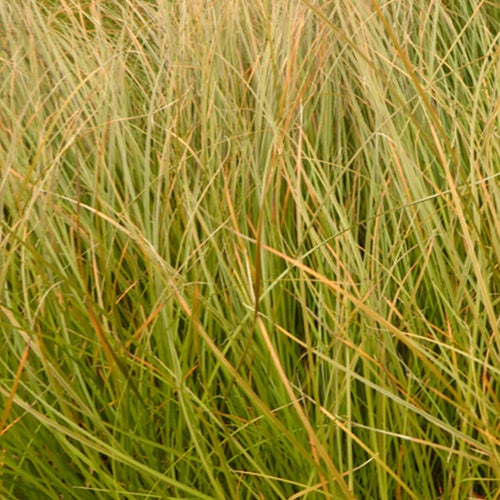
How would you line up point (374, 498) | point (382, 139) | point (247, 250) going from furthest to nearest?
point (382, 139), point (247, 250), point (374, 498)

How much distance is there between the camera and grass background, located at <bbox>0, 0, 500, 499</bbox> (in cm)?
98

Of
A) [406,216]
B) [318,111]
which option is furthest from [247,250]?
[318,111]

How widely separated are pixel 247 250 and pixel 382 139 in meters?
0.29

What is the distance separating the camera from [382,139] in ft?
4.07

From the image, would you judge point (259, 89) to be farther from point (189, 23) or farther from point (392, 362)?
point (392, 362)

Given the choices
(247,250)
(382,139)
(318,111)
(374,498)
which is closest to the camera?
(374,498)

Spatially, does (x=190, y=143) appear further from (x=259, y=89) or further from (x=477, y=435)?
(x=477, y=435)

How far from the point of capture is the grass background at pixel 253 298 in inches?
38.4

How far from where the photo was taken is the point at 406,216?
1170 mm

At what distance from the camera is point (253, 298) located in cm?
103

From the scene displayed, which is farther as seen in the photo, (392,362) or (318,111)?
(318,111)

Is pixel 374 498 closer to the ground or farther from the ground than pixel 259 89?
closer to the ground

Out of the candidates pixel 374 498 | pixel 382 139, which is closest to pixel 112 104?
pixel 382 139

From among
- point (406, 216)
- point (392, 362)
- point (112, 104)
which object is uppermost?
point (112, 104)
